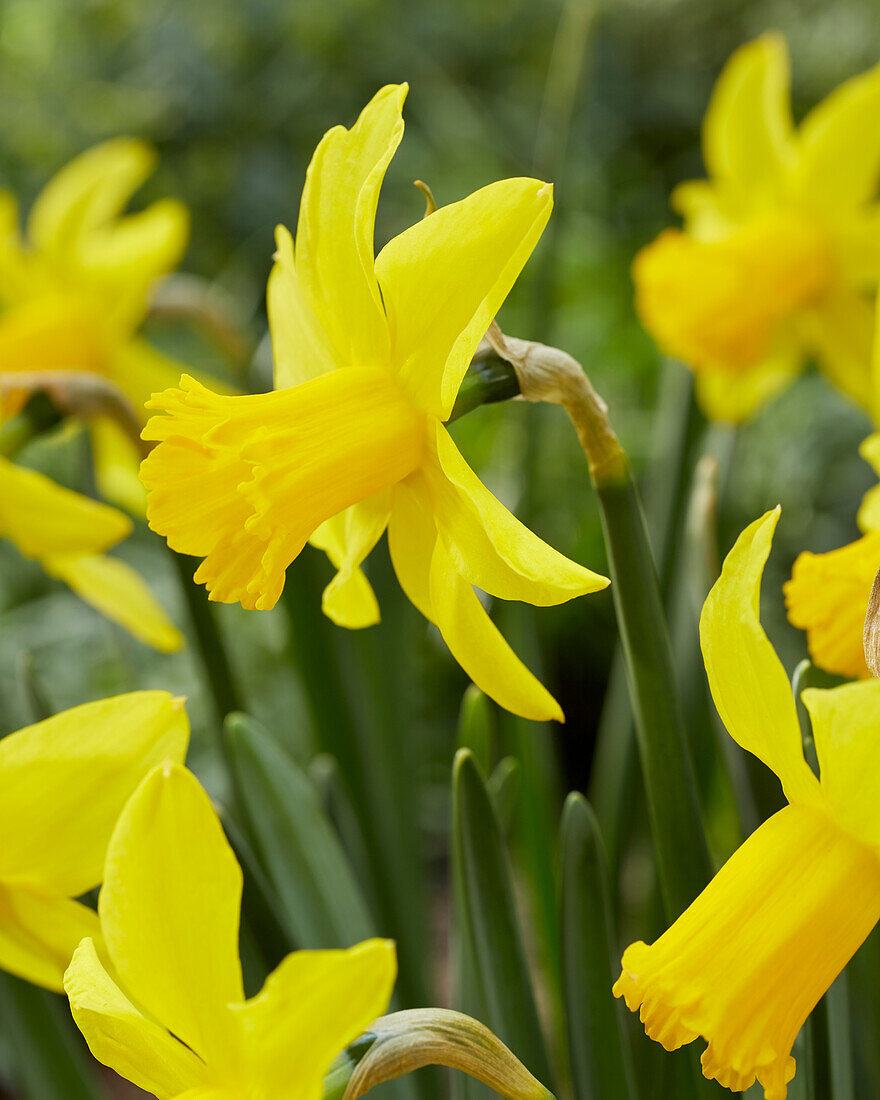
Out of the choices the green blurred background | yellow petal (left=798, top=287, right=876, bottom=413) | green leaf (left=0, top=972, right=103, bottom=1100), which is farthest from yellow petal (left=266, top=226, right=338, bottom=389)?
the green blurred background

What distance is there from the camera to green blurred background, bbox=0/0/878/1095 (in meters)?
2.05

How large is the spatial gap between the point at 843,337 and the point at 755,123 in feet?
0.73

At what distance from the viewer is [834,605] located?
45 cm

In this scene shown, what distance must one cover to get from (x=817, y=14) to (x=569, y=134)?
244cm

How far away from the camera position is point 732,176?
107cm

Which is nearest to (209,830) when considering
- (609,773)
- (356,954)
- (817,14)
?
(356,954)

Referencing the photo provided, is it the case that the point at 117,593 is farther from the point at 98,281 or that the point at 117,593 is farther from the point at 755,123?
the point at 755,123

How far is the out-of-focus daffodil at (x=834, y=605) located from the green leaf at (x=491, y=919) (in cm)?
15

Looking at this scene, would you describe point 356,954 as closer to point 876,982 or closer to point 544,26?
point 876,982

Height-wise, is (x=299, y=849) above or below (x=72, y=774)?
below

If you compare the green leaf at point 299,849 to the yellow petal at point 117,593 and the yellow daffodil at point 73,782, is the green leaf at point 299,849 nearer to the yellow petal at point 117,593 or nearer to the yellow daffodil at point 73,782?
the yellow petal at point 117,593

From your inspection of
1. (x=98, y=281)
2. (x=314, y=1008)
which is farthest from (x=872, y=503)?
(x=98, y=281)

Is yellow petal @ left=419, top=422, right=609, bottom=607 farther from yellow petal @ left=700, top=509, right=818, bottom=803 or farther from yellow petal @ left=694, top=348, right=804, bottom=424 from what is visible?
yellow petal @ left=694, top=348, right=804, bottom=424

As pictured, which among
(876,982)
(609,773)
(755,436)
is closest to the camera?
(876,982)
